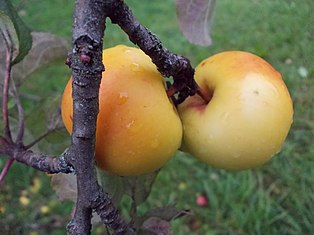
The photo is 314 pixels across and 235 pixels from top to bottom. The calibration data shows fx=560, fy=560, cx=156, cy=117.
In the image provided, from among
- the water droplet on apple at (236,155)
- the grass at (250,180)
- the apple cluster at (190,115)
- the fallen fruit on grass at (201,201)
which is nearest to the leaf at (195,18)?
the apple cluster at (190,115)

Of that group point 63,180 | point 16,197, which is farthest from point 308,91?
point 63,180

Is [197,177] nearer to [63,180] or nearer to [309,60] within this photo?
[309,60]

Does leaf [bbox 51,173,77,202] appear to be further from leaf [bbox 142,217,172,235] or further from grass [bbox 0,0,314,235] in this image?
grass [bbox 0,0,314,235]

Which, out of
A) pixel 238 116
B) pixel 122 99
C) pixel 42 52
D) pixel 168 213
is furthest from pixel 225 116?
pixel 42 52

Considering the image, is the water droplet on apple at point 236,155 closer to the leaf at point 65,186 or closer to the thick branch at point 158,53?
the thick branch at point 158,53

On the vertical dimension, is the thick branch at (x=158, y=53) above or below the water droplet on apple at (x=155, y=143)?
above

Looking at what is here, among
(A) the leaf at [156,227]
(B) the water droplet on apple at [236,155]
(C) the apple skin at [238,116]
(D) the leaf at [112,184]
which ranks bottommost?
(A) the leaf at [156,227]

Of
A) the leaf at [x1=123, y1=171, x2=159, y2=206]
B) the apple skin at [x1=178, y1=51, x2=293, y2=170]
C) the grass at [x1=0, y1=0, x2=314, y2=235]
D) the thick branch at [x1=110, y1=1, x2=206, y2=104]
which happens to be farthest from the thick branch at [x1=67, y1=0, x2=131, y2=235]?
the grass at [x1=0, y1=0, x2=314, y2=235]

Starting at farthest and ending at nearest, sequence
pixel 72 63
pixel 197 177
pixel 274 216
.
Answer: pixel 197 177
pixel 274 216
pixel 72 63
